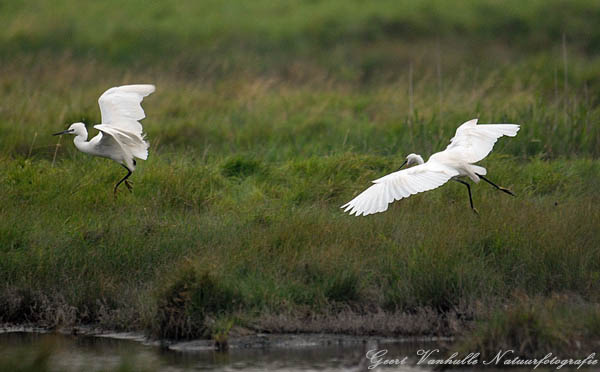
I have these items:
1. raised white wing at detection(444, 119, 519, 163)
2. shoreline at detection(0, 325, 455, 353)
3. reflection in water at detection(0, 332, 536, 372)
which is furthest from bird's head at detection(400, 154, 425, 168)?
reflection in water at detection(0, 332, 536, 372)

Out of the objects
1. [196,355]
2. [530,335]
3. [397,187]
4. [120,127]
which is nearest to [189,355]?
[196,355]

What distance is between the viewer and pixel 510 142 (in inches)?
421

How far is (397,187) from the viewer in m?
6.85

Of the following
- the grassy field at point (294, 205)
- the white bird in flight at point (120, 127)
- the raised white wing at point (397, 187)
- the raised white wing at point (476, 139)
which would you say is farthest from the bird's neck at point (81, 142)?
the raised white wing at point (476, 139)

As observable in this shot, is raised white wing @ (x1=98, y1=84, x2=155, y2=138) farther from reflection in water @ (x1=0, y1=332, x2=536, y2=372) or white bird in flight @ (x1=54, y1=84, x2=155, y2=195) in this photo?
reflection in water @ (x1=0, y1=332, x2=536, y2=372)

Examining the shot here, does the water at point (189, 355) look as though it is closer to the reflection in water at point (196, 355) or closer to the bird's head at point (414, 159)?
the reflection in water at point (196, 355)

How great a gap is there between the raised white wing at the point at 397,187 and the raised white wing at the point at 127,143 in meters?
2.41

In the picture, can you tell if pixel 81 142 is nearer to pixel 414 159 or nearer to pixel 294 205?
pixel 294 205

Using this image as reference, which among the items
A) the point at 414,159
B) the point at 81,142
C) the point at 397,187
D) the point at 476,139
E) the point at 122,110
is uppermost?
the point at 122,110

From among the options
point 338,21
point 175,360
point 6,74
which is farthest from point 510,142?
point 338,21

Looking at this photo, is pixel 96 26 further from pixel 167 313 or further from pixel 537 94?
pixel 167 313

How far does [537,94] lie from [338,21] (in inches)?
309

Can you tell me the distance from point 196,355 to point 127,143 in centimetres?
284

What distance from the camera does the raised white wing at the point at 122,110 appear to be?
864 cm
